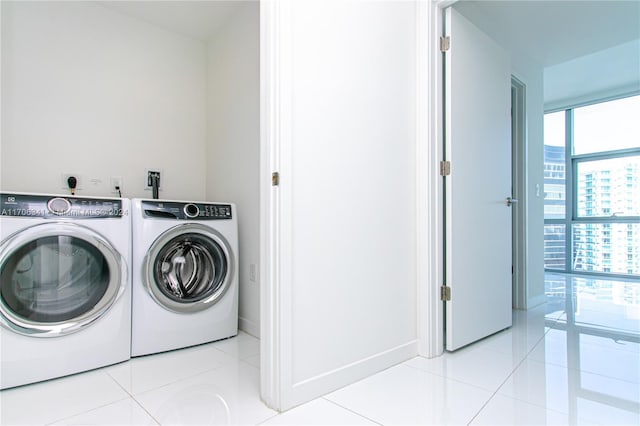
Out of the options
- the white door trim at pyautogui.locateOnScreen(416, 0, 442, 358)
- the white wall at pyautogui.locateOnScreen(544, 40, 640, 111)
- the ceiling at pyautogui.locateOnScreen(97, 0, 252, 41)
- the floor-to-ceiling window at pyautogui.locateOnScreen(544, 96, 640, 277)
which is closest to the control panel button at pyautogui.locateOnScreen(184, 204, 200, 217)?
the white door trim at pyautogui.locateOnScreen(416, 0, 442, 358)

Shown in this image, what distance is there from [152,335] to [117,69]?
77.7 inches

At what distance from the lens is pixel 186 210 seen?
79.4 inches

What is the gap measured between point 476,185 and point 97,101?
8.98ft

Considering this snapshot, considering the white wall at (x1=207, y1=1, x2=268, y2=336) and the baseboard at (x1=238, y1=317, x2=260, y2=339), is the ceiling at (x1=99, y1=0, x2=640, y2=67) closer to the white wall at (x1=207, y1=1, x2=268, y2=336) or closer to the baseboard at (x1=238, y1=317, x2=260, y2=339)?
the white wall at (x1=207, y1=1, x2=268, y2=336)

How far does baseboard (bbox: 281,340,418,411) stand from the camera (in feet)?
4.34

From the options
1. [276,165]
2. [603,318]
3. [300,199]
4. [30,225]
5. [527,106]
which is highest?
[527,106]

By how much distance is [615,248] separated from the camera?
4801 mm

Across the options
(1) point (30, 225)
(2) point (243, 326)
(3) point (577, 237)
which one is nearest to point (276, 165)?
(1) point (30, 225)

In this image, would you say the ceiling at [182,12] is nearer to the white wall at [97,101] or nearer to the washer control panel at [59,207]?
the white wall at [97,101]

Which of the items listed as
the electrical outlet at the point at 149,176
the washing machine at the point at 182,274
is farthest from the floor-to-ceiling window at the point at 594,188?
the electrical outlet at the point at 149,176

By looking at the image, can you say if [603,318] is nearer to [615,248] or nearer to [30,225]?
[615,248]

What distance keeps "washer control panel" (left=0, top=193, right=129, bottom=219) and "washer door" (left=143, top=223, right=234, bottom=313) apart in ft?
0.99

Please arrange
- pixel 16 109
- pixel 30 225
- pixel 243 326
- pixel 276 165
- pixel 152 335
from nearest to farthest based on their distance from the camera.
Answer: pixel 276 165 < pixel 30 225 < pixel 152 335 < pixel 16 109 < pixel 243 326


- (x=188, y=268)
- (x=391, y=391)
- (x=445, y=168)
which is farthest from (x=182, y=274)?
(x=445, y=168)
